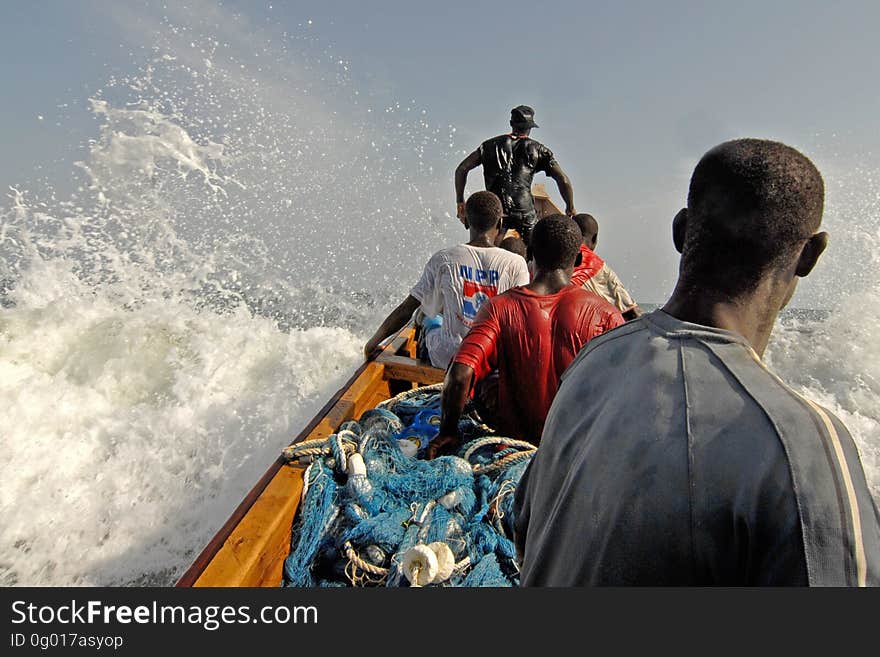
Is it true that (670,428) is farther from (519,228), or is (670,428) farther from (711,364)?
(519,228)

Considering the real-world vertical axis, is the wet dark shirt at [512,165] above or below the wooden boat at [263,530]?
above

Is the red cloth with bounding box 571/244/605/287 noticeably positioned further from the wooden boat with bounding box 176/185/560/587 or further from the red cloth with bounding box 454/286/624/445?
the wooden boat with bounding box 176/185/560/587

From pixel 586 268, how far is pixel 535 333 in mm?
2225

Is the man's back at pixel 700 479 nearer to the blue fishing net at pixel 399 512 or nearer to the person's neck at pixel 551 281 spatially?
the blue fishing net at pixel 399 512

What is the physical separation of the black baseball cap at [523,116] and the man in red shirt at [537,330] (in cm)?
433

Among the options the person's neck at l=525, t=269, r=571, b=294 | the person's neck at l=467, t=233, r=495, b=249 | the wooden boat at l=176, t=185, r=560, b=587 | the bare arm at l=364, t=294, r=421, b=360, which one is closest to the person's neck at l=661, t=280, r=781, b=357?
the person's neck at l=525, t=269, r=571, b=294

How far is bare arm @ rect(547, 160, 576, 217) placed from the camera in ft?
22.7

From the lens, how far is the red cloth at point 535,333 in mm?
2684

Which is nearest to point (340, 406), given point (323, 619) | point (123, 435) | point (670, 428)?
point (323, 619)

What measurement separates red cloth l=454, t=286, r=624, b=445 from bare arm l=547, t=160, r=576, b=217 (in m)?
4.47

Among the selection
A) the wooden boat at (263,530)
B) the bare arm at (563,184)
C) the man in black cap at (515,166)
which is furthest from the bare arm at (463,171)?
the wooden boat at (263,530)

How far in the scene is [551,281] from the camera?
2824 mm

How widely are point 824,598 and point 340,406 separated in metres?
3.14

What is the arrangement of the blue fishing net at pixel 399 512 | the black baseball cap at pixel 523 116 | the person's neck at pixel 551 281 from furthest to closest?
the black baseball cap at pixel 523 116
the person's neck at pixel 551 281
the blue fishing net at pixel 399 512
